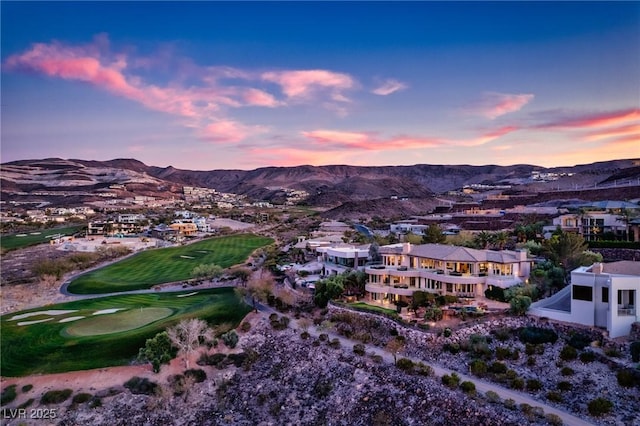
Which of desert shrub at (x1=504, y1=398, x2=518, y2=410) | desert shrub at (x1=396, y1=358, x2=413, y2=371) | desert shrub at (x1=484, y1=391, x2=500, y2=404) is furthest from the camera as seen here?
desert shrub at (x1=396, y1=358, x2=413, y2=371)

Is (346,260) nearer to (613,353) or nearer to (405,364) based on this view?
(405,364)

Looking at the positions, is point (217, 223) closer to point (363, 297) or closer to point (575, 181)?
point (363, 297)

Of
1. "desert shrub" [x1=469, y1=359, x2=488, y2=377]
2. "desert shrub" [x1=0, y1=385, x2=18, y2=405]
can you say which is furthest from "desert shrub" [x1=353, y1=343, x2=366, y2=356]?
"desert shrub" [x1=0, y1=385, x2=18, y2=405]

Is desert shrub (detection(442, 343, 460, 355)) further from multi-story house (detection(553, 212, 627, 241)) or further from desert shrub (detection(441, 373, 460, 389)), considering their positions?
multi-story house (detection(553, 212, 627, 241))

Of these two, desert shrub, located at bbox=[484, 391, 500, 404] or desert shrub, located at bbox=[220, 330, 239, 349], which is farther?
desert shrub, located at bbox=[220, 330, 239, 349]

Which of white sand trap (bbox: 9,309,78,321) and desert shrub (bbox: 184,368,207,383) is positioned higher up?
white sand trap (bbox: 9,309,78,321)

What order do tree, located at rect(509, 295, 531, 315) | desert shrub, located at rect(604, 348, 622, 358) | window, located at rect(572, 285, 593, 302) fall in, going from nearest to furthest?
desert shrub, located at rect(604, 348, 622, 358)
window, located at rect(572, 285, 593, 302)
tree, located at rect(509, 295, 531, 315)

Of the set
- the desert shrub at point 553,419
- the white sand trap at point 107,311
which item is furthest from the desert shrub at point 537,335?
the white sand trap at point 107,311
